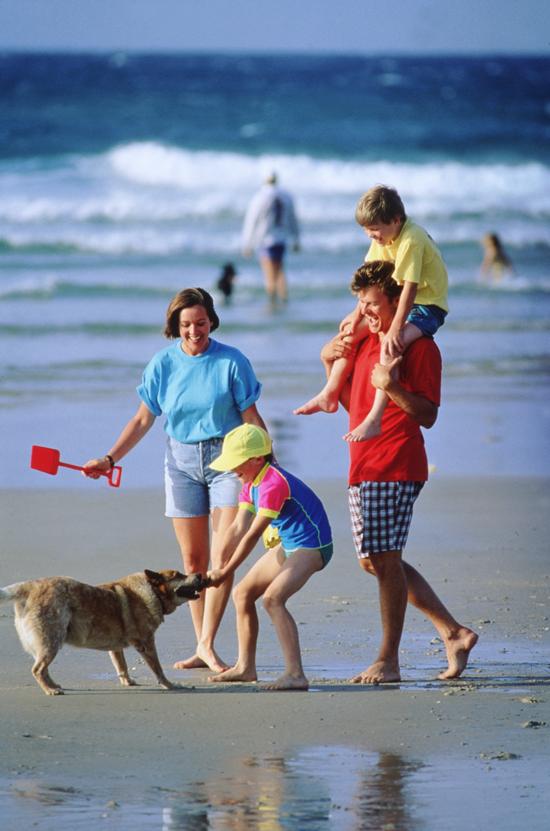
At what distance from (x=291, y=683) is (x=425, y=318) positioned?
1.56m

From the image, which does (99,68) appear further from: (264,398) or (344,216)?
(264,398)

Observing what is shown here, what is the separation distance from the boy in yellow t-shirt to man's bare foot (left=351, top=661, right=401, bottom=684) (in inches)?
35.5

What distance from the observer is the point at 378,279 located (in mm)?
6055

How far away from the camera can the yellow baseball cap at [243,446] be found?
5961 mm

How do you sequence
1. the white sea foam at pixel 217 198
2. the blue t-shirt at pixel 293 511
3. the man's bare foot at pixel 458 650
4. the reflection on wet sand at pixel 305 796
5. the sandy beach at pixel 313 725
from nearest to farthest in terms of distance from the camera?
1. the reflection on wet sand at pixel 305 796
2. the sandy beach at pixel 313 725
3. the blue t-shirt at pixel 293 511
4. the man's bare foot at pixel 458 650
5. the white sea foam at pixel 217 198

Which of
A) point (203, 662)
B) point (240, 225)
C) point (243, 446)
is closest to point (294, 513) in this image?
point (243, 446)

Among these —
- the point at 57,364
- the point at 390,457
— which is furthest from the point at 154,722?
Answer: the point at 57,364

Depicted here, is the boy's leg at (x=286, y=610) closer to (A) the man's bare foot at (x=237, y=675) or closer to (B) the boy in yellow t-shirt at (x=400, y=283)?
(A) the man's bare foot at (x=237, y=675)

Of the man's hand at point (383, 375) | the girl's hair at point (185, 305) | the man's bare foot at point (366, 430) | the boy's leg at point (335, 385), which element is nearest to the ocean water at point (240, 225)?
the girl's hair at point (185, 305)

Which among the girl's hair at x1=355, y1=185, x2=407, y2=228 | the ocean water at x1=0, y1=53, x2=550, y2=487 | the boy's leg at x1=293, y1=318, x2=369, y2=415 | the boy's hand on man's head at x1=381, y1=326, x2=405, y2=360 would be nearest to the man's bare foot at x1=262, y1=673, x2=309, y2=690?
the boy's leg at x1=293, y1=318, x2=369, y2=415

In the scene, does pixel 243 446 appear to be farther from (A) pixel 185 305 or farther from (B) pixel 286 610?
(A) pixel 185 305

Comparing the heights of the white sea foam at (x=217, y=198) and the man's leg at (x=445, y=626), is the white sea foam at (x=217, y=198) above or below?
above

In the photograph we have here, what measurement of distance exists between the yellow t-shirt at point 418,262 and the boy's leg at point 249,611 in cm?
121

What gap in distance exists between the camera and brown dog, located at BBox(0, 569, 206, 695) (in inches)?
226
